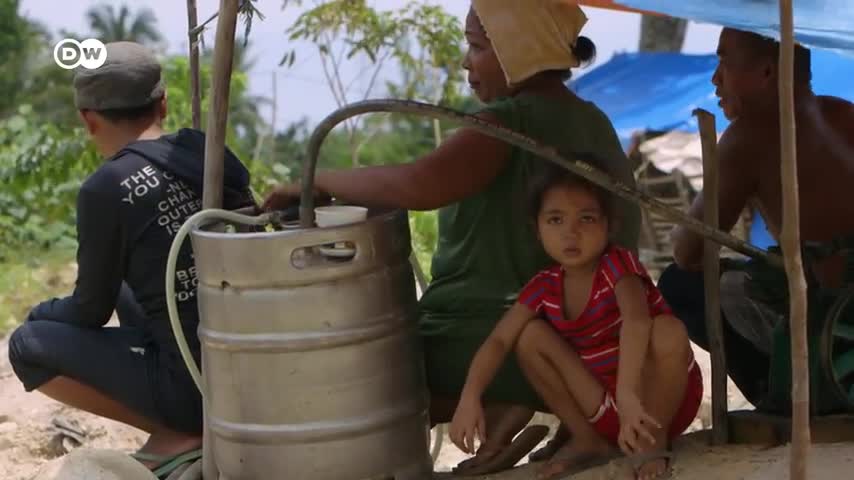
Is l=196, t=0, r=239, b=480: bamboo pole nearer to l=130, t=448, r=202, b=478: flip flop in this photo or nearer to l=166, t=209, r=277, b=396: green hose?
l=166, t=209, r=277, b=396: green hose

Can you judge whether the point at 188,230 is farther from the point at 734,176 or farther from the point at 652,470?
the point at 734,176

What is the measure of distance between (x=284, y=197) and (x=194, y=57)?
0.86 metres

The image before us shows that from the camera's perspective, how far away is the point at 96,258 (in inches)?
156

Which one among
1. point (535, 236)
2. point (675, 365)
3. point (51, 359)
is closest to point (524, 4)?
point (535, 236)

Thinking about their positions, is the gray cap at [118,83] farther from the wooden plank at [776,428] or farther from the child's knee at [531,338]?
the wooden plank at [776,428]

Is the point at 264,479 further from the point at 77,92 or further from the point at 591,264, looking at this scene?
the point at 77,92

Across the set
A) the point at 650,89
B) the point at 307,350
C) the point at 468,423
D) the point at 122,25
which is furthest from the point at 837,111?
the point at 122,25

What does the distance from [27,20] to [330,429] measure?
76.9ft

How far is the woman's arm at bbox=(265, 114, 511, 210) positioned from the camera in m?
3.55

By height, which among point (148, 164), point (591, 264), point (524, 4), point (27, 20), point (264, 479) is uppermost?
point (27, 20)

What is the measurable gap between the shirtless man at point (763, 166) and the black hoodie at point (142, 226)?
4.72 feet

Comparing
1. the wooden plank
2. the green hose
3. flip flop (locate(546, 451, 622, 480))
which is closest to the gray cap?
the green hose

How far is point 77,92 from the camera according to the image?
4.14 meters

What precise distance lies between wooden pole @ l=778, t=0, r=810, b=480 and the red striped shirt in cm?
76
